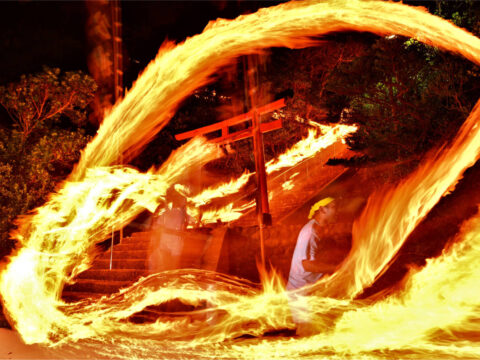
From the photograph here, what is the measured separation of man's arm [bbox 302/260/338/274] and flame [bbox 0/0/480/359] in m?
0.77

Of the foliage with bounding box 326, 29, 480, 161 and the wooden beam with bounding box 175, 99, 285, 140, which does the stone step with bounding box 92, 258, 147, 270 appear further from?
the foliage with bounding box 326, 29, 480, 161

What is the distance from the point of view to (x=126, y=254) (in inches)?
404

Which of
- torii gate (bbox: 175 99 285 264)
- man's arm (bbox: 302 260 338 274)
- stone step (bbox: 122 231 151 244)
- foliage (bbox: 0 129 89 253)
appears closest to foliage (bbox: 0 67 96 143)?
foliage (bbox: 0 129 89 253)

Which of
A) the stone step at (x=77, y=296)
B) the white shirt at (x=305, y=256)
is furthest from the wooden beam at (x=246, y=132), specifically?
the stone step at (x=77, y=296)

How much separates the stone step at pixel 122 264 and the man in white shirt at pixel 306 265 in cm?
564

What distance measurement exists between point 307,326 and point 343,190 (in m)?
9.19

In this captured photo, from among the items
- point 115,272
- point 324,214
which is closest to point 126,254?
point 115,272

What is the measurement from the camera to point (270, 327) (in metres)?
6.68

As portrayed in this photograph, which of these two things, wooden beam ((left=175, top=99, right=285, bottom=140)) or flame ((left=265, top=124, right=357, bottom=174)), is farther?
flame ((left=265, top=124, right=357, bottom=174))

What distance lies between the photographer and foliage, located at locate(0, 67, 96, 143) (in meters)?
8.12

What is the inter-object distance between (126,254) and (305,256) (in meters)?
7.03

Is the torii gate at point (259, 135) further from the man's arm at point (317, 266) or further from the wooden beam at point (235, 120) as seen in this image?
the man's arm at point (317, 266)

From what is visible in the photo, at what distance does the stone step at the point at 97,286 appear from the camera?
8.81 m

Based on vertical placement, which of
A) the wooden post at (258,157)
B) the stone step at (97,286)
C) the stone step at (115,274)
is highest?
the wooden post at (258,157)
